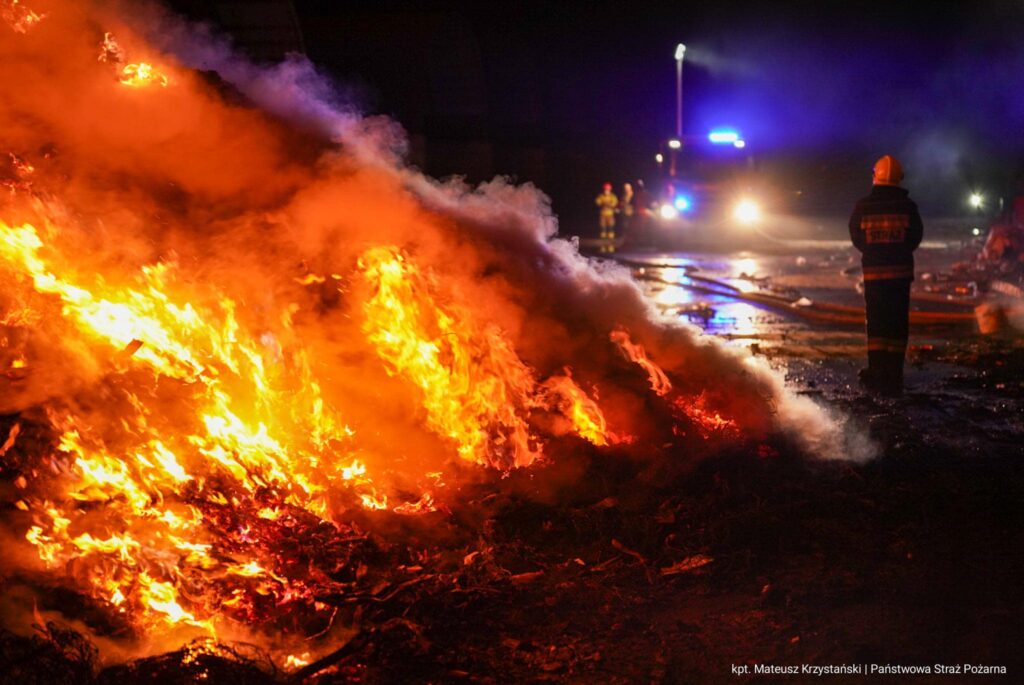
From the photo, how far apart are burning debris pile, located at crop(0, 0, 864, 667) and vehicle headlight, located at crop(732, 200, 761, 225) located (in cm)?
2044

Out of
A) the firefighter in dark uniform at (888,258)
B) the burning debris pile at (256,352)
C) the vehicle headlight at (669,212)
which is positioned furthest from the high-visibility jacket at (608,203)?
the burning debris pile at (256,352)

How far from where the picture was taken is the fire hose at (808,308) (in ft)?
39.0

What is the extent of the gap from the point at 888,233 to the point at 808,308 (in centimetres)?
548

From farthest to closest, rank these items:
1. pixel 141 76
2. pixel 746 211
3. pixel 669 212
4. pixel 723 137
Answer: pixel 746 211
pixel 669 212
pixel 723 137
pixel 141 76

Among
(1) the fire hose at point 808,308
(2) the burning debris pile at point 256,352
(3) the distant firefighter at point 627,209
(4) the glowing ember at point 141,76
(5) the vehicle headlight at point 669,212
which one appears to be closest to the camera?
(2) the burning debris pile at point 256,352

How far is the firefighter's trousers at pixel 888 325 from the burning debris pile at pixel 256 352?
176 cm

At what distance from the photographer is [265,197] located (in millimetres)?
5766

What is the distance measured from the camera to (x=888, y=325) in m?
7.96

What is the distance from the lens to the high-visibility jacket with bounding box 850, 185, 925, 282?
7848 millimetres

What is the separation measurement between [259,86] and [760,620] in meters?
4.70

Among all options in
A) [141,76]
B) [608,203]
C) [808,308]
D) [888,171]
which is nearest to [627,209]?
[608,203]

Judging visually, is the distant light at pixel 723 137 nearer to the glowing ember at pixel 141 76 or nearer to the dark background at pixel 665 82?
the dark background at pixel 665 82

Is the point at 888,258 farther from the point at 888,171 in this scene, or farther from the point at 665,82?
the point at 665,82

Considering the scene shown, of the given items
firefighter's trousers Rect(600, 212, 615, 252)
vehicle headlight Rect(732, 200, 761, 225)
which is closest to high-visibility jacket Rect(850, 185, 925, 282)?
vehicle headlight Rect(732, 200, 761, 225)
